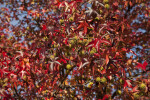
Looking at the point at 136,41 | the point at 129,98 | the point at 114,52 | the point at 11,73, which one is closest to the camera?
the point at 114,52

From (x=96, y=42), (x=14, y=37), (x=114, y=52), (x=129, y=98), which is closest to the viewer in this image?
(x=96, y=42)

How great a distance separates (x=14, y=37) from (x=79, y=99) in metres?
4.90

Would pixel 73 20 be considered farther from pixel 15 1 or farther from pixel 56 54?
pixel 15 1

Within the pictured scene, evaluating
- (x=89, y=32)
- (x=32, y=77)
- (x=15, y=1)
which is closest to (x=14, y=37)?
(x=15, y=1)

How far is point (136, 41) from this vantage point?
7.25 metres

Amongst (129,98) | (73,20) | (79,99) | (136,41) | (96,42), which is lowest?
(79,99)

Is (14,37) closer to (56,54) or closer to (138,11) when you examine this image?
(56,54)

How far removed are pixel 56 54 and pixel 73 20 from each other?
851mm

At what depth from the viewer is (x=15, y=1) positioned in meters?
8.89

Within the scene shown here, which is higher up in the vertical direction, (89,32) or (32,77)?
(89,32)

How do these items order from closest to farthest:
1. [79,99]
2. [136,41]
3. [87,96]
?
1. [87,96]
2. [79,99]
3. [136,41]

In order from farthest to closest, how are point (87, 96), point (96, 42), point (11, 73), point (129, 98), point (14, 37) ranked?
1. point (14, 37)
2. point (87, 96)
3. point (11, 73)
4. point (129, 98)
5. point (96, 42)

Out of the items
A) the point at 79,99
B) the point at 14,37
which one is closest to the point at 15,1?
the point at 14,37

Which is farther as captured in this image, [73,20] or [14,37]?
[14,37]
